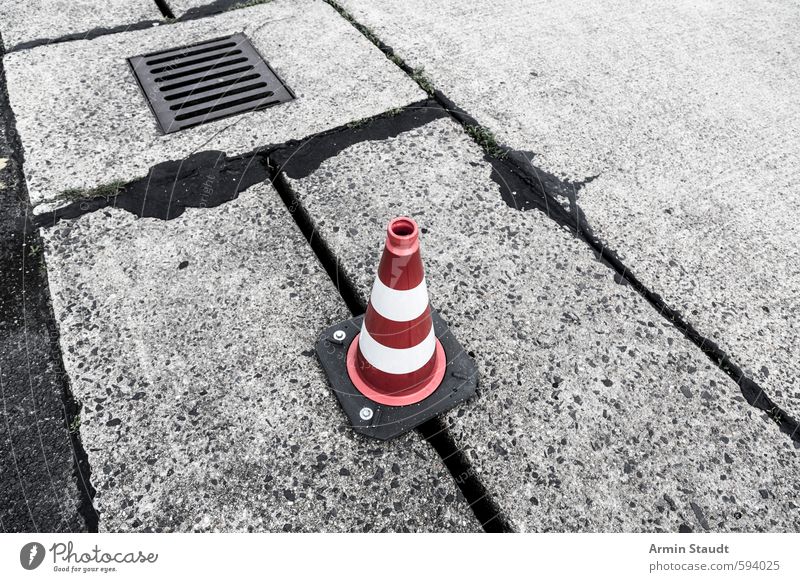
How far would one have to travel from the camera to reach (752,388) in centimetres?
163

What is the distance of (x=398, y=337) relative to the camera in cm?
141

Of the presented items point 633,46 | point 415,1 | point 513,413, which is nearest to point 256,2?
point 415,1

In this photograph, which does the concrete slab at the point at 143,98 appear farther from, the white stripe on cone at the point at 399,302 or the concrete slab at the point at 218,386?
the white stripe on cone at the point at 399,302

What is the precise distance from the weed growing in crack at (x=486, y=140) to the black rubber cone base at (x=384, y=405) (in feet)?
2.98

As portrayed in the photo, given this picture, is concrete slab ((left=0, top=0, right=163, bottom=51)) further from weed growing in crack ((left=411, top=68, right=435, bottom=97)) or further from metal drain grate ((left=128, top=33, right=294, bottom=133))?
weed growing in crack ((left=411, top=68, right=435, bottom=97))

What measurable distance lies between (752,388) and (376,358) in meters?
1.14

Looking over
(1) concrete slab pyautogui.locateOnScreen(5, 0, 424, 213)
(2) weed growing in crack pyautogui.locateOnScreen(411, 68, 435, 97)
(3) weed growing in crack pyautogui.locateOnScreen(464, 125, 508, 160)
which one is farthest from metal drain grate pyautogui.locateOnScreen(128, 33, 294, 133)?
(3) weed growing in crack pyautogui.locateOnScreen(464, 125, 508, 160)

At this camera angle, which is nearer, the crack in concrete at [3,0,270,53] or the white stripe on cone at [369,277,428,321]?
the white stripe on cone at [369,277,428,321]

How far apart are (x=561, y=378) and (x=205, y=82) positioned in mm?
2031

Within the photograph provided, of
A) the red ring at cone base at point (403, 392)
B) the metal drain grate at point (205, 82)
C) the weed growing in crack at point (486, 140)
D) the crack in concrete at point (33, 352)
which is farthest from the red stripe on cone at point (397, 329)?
the metal drain grate at point (205, 82)

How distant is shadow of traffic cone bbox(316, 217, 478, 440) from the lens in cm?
132

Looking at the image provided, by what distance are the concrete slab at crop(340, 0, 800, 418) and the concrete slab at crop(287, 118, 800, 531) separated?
0.67ft

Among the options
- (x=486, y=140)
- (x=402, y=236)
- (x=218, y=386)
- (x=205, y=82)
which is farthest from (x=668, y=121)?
(x=218, y=386)

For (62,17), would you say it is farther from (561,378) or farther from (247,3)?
(561,378)
